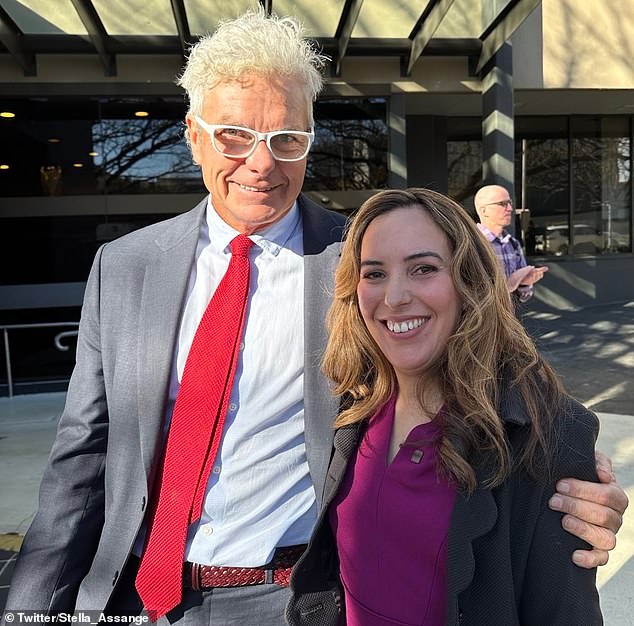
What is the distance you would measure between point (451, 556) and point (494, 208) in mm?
4336

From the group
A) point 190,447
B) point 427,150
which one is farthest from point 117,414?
point 427,150

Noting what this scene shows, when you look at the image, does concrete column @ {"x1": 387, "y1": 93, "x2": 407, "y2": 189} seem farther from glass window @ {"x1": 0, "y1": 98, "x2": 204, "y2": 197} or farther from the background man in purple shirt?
the background man in purple shirt

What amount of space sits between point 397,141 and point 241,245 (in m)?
7.69

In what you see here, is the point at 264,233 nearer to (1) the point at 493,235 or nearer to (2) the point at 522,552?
(2) the point at 522,552

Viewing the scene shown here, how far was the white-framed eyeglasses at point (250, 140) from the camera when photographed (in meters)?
1.43

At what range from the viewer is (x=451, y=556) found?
1186 mm

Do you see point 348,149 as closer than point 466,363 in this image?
No

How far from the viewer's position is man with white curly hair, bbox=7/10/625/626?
4.65 feet

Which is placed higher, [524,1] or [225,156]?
[524,1]

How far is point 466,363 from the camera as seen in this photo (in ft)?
4.39

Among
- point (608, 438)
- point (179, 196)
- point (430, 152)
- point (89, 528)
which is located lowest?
point (608, 438)

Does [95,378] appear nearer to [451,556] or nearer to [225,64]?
[225,64]

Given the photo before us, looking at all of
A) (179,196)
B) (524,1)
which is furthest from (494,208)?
(179,196)

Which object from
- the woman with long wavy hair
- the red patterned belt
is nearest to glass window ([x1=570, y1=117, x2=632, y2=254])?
the woman with long wavy hair
